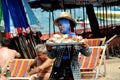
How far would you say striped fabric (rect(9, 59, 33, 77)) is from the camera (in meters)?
5.62

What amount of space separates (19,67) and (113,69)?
3.19m

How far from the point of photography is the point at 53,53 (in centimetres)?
400

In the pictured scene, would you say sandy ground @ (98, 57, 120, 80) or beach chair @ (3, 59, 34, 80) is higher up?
beach chair @ (3, 59, 34, 80)

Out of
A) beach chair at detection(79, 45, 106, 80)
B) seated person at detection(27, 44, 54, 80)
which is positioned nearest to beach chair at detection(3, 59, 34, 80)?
seated person at detection(27, 44, 54, 80)

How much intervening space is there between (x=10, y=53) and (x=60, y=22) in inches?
80.3

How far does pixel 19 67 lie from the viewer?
18.5 feet

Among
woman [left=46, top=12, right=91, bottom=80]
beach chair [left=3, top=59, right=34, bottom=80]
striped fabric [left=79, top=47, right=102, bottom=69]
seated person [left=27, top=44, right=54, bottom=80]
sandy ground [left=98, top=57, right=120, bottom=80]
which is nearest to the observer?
woman [left=46, top=12, right=91, bottom=80]

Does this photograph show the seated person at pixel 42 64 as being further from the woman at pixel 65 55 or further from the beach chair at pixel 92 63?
the beach chair at pixel 92 63

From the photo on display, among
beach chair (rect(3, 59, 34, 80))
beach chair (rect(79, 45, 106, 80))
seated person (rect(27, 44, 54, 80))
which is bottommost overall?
beach chair (rect(79, 45, 106, 80))

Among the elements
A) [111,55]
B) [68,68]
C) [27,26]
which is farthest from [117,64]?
[68,68]

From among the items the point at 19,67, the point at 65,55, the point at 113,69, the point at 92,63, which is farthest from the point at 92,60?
the point at 65,55

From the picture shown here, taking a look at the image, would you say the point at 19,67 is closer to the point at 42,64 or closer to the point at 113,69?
the point at 42,64

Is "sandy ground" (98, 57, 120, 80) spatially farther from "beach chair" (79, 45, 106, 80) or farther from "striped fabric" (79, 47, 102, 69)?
"striped fabric" (79, 47, 102, 69)

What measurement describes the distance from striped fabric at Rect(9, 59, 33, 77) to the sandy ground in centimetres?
196
